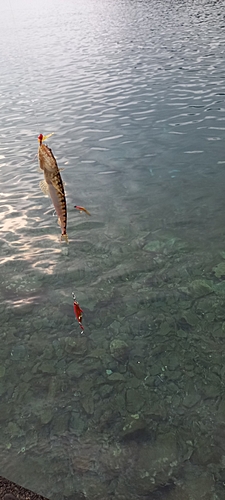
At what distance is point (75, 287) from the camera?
10516mm

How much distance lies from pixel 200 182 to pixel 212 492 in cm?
1134

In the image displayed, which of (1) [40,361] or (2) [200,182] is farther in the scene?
(2) [200,182]

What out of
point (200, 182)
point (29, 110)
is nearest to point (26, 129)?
point (29, 110)

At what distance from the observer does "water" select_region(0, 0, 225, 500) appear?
6.50 meters

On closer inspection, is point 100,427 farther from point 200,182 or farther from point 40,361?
point 200,182

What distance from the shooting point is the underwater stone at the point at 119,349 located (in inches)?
329

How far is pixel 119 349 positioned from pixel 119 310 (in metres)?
1.24

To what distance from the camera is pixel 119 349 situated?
8547mm

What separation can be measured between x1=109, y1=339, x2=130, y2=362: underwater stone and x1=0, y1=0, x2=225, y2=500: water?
0.09 feet

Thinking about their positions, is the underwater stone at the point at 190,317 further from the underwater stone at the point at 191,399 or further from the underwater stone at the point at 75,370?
the underwater stone at the point at 75,370

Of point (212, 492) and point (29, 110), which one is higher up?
point (29, 110)

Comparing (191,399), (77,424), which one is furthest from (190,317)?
(77,424)

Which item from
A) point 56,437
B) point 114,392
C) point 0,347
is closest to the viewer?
point 56,437

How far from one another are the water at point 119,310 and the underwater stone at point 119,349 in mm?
28
